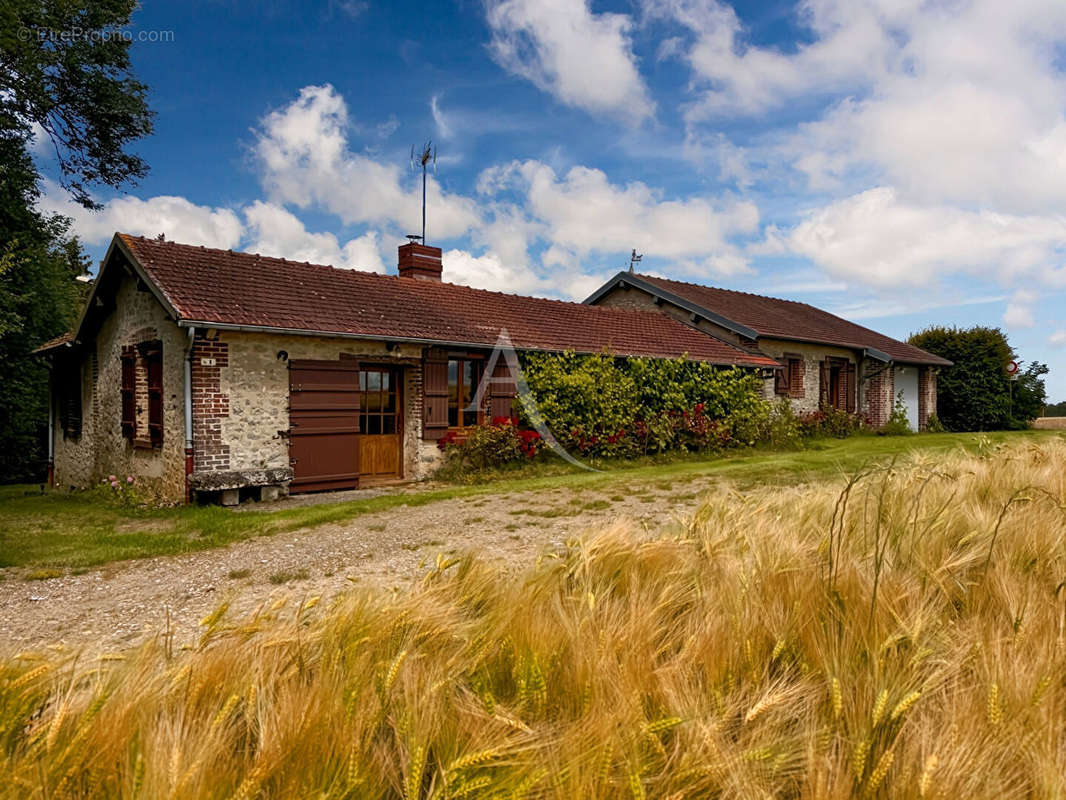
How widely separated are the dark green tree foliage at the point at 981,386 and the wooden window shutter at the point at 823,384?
799cm

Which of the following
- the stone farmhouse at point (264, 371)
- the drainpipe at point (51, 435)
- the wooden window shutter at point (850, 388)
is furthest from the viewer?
the wooden window shutter at point (850, 388)

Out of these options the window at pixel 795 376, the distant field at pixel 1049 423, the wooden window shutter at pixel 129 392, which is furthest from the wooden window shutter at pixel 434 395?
the distant field at pixel 1049 423

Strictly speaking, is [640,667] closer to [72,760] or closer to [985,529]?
[72,760]

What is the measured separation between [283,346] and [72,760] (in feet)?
31.6

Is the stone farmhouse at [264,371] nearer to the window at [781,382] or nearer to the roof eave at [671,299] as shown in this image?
the roof eave at [671,299]

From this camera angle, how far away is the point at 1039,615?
203cm

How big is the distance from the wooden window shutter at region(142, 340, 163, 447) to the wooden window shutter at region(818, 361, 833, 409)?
1798cm

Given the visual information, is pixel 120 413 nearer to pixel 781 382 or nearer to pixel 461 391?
pixel 461 391

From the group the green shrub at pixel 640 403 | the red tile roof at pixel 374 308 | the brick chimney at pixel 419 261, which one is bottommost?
the green shrub at pixel 640 403

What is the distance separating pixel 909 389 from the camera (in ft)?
79.2

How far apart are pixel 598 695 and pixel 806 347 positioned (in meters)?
20.7

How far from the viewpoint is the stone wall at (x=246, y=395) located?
9523 millimetres

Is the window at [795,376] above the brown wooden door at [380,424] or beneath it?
above

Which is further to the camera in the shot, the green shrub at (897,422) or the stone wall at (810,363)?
the green shrub at (897,422)
